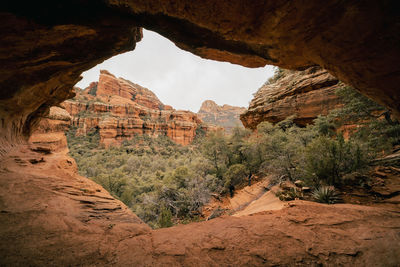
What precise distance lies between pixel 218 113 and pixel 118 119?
323 feet

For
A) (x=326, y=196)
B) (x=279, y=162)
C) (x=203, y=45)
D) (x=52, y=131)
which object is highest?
(x=203, y=45)

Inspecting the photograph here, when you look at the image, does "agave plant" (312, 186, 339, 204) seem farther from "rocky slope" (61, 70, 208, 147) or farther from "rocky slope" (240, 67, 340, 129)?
"rocky slope" (61, 70, 208, 147)

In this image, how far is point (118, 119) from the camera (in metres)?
39.7

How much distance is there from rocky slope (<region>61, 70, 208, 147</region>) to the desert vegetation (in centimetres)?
1166

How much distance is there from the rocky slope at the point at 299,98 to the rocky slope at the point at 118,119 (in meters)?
32.7

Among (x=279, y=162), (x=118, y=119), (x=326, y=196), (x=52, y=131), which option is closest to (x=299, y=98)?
(x=279, y=162)

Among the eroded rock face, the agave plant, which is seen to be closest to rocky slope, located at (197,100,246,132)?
the eroded rock face

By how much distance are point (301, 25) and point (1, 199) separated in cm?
621

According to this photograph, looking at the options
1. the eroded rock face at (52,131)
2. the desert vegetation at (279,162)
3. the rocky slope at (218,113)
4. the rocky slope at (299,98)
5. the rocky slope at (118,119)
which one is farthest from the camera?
the rocky slope at (218,113)

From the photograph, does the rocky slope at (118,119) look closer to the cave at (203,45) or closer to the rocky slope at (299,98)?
the rocky slope at (299,98)

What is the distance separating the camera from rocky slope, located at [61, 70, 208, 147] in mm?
37616

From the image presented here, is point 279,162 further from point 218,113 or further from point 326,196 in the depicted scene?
point 218,113

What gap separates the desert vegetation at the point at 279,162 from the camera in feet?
17.9

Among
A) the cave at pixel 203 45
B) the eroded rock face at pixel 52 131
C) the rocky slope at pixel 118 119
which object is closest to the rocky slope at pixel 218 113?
the rocky slope at pixel 118 119
